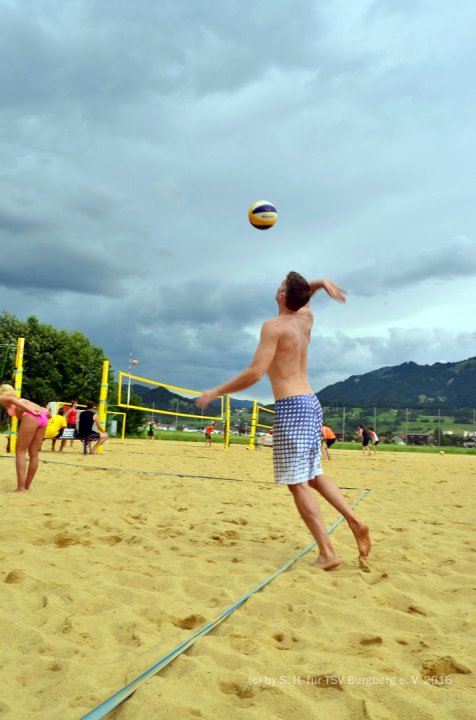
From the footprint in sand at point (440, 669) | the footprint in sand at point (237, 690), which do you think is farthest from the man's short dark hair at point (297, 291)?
the footprint in sand at point (237, 690)

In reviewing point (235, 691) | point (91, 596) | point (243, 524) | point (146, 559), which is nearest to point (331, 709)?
point (235, 691)

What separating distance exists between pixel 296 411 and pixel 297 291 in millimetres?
680

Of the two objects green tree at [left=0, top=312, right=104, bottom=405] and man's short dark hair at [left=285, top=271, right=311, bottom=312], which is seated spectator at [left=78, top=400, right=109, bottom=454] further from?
green tree at [left=0, top=312, right=104, bottom=405]

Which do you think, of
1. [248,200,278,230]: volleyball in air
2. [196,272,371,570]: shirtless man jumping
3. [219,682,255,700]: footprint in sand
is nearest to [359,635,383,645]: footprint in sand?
[219,682,255,700]: footprint in sand

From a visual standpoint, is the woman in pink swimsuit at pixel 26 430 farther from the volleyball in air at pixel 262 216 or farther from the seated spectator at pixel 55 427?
the seated spectator at pixel 55 427

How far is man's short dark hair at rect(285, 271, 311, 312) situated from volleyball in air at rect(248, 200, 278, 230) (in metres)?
2.14

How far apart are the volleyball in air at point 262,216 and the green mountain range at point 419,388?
133984mm

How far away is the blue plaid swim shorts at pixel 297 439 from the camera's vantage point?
285cm

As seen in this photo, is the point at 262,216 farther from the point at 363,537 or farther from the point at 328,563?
the point at 328,563

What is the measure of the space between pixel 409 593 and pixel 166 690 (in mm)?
1404

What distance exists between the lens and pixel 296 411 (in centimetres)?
292

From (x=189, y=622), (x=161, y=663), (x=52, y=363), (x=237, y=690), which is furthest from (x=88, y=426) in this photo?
(x=52, y=363)

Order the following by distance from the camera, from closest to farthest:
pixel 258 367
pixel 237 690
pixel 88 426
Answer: pixel 237 690
pixel 258 367
pixel 88 426

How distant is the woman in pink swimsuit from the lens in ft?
16.7
